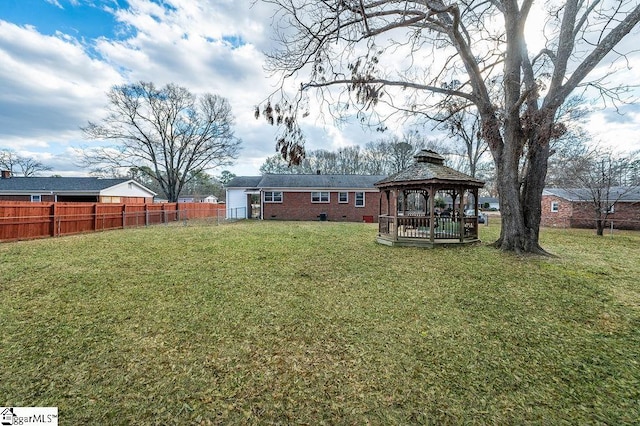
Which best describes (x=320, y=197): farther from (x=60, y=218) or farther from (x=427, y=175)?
(x=60, y=218)

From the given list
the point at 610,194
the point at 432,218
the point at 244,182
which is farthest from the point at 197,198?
the point at 610,194

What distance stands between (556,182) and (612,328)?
22.3 m

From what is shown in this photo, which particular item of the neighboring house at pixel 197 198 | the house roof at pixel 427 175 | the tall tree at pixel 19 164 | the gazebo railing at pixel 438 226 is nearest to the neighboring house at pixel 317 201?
the house roof at pixel 427 175

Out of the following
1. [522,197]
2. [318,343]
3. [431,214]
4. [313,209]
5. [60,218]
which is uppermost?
[522,197]

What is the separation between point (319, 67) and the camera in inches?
269

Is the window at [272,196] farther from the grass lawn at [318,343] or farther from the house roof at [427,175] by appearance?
the grass lawn at [318,343]

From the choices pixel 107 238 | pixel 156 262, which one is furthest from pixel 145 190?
pixel 156 262

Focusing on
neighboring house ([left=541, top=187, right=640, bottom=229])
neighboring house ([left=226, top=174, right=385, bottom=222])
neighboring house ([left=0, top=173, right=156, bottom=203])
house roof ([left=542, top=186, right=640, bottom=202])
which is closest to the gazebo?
neighboring house ([left=226, top=174, right=385, bottom=222])

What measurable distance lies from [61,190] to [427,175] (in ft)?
94.6

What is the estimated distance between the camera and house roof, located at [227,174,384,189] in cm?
2319

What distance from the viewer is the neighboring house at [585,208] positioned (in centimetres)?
2043

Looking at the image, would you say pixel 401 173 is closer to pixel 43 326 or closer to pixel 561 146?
pixel 43 326

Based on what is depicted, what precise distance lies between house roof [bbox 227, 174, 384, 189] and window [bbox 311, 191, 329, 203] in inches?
24.7

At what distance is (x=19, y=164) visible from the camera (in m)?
38.4
